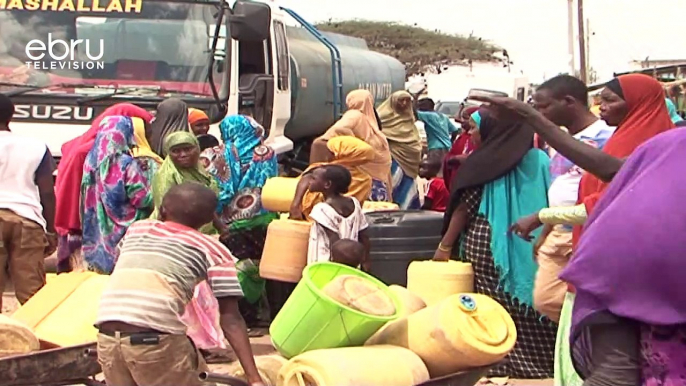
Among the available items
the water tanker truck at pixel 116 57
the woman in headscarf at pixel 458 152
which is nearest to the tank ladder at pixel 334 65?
the woman in headscarf at pixel 458 152

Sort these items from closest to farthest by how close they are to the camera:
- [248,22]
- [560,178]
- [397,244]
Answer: [560,178] < [397,244] < [248,22]

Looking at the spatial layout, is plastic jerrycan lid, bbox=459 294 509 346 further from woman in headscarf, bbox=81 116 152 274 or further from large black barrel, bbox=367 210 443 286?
woman in headscarf, bbox=81 116 152 274

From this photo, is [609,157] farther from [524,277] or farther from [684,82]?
[684,82]

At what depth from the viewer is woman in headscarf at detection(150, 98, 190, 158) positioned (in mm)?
7105

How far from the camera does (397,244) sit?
6727mm

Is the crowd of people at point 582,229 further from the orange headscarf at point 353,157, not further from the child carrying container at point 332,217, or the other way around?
the orange headscarf at point 353,157

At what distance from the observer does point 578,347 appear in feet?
9.00

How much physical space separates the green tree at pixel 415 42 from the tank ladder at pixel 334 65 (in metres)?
47.7

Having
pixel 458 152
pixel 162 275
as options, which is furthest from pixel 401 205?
pixel 162 275

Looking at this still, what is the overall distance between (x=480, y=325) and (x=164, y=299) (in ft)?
4.64

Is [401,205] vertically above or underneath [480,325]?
underneath

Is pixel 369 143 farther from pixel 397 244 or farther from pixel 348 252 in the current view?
pixel 348 252

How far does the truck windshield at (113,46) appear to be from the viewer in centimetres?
868

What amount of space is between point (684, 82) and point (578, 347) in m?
15.7
